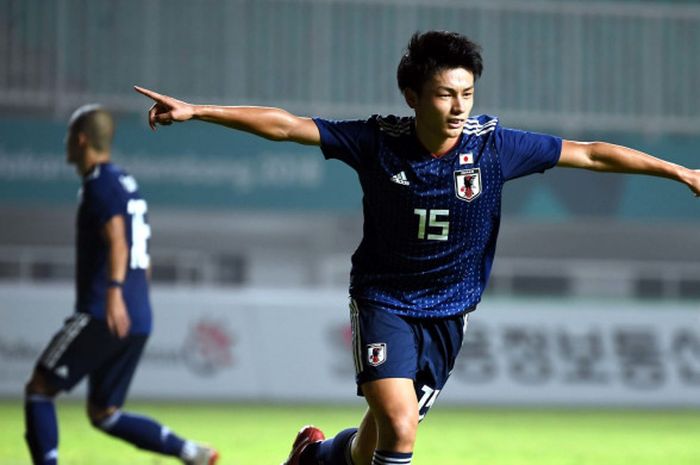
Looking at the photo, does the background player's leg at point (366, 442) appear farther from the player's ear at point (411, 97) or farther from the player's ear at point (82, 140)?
the player's ear at point (82, 140)

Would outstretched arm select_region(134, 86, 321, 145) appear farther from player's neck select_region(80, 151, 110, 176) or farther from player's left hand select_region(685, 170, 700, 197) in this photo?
player's neck select_region(80, 151, 110, 176)

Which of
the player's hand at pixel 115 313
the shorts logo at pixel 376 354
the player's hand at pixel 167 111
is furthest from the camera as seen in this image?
the player's hand at pixel 115 313

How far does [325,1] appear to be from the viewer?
22.5 metres

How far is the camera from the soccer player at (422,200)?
18.2 ft

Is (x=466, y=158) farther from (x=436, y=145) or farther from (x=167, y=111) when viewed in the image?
(x=167, y=111)

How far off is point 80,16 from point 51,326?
715 cm

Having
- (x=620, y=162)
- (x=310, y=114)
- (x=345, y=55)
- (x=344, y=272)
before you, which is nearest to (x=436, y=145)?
(x=620, y=162)

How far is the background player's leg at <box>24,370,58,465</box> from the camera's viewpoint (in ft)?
24.5

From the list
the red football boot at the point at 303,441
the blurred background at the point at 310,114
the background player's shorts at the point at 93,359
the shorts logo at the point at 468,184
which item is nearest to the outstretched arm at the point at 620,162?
the shorts logo at the point at 468,184

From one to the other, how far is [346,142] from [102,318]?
2.58m

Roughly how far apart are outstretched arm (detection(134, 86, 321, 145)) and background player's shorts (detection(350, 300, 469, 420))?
2.56 feet

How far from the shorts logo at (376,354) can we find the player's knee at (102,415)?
8.85ft

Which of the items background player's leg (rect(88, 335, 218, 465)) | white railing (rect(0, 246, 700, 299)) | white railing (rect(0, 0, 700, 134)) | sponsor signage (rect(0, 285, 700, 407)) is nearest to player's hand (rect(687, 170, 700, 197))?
background player's leg (rect(88, 335, 218, 465))

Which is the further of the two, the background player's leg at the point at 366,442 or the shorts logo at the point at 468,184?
the background player's leg at the point at 366,442
